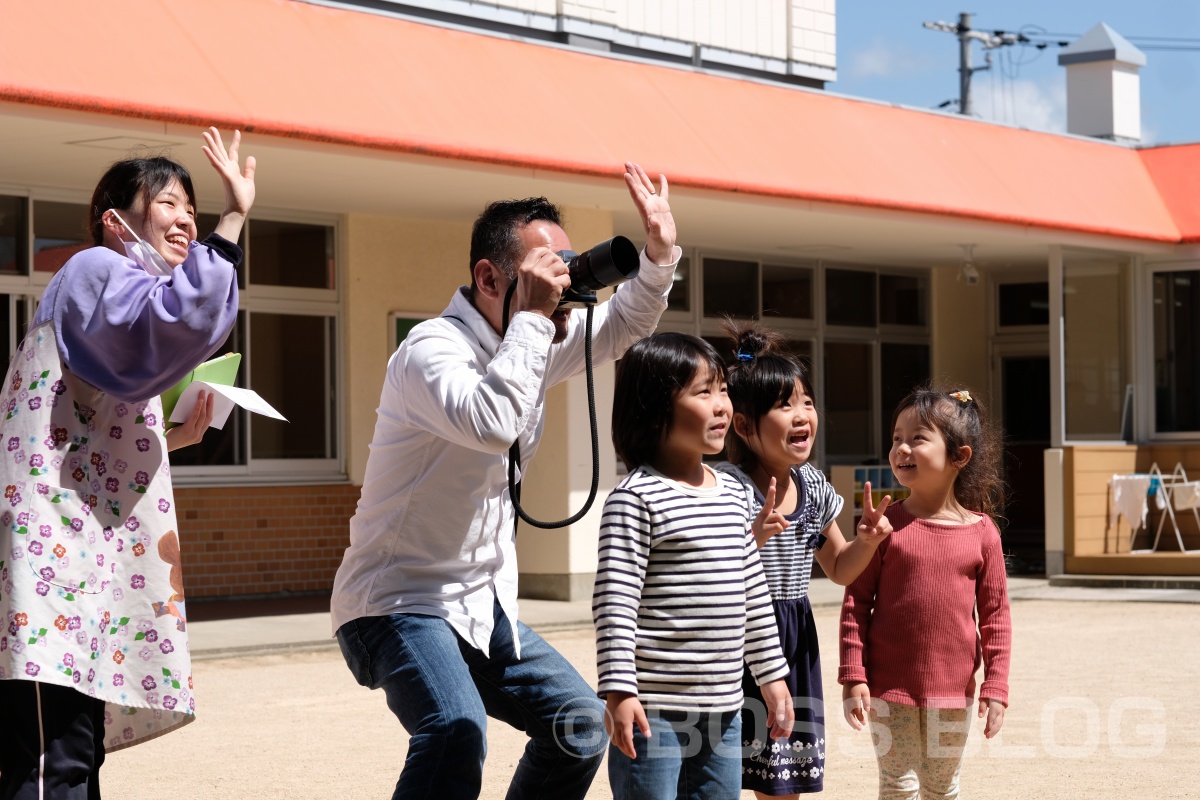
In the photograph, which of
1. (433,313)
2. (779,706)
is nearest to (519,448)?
(779,706)

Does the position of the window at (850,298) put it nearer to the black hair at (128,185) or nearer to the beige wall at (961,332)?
the beige wall at (961,332)

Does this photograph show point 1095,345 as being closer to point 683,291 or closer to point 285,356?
point 683,291

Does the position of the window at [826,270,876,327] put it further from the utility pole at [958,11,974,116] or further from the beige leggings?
the utility pole at [958,11,974,116]

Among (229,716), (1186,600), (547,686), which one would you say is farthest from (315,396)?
(547,686)

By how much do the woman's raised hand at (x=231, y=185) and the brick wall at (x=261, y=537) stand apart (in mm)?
9090

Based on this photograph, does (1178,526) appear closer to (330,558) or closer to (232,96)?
(330,558)

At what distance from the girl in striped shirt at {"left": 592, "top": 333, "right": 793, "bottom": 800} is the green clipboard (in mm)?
858

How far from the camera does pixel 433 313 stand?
1312cm

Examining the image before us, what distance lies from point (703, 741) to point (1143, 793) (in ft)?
8.64

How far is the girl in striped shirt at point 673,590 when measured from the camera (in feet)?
11.5

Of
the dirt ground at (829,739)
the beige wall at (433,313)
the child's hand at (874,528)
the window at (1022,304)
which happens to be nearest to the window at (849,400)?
the window at (1022,304)

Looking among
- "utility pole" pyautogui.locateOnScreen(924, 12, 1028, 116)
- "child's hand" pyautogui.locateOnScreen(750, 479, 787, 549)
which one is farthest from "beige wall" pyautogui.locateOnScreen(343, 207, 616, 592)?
"utility pole" pyautogui.locateOnScreen(924, 12, 1028, 116)

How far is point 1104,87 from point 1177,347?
409 centimetres

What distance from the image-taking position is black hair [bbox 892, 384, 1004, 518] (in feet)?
14.9
